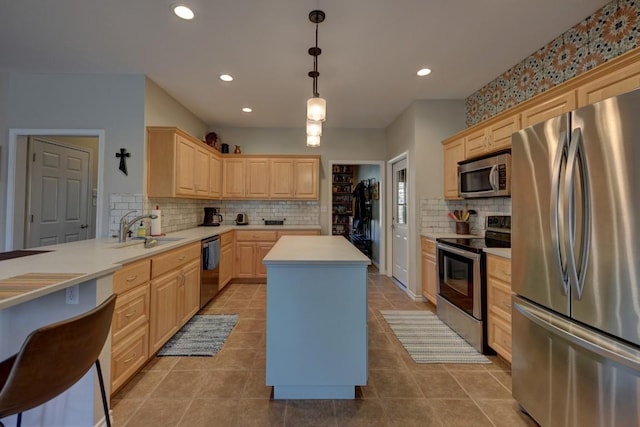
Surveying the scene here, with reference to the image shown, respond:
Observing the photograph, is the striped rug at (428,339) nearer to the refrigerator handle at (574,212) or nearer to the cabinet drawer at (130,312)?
the refrigerator handle at (574,212)

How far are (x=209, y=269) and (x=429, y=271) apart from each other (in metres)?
2.68

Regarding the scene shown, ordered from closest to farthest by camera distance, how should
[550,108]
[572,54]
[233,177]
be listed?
[550,108]
[572,54]
[233,177]

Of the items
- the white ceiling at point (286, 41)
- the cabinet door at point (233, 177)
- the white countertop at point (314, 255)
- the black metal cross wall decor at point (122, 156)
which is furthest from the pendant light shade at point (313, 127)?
the cabinet door at point (233, 177)

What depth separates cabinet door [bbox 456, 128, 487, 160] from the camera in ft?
9.87

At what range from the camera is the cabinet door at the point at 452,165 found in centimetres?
343

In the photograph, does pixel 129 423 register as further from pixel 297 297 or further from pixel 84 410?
pixel 297 297

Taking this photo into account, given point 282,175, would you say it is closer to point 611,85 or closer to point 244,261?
point 244,261

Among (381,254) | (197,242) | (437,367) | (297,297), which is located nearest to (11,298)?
(297,297)

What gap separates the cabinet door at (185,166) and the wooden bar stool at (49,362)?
94.6 inches

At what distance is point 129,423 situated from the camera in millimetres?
1655

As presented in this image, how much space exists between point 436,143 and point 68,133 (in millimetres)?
4308

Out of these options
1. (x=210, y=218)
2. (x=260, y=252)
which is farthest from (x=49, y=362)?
(x=210, y=218)

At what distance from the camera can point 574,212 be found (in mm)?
1317

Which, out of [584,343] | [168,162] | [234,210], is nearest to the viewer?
[584,343]
